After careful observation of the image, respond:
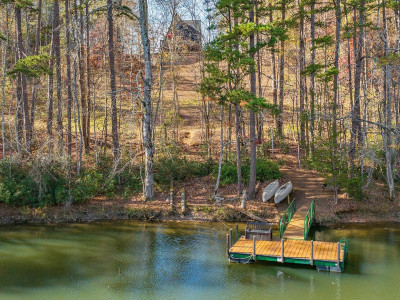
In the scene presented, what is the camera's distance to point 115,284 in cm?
1348

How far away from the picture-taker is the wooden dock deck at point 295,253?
14.2 metres

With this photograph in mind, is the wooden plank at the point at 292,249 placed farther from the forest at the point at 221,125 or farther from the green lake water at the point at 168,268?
the forest at the point at 221,125

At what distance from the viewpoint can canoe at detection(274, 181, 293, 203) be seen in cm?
2102

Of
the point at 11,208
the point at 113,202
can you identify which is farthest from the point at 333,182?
the point at 11,208

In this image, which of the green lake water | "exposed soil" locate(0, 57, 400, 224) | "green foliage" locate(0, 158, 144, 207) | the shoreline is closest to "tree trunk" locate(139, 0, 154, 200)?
"exposed soil" locate(0, 57, 400, 224)

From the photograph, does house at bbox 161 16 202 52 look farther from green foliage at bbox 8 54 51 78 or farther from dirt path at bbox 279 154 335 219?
dirt path at bbox 279 154 335 219

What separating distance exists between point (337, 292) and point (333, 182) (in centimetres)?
874

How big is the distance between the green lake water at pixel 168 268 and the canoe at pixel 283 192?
2.91m

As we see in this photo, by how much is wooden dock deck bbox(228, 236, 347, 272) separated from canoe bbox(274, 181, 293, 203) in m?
5.01

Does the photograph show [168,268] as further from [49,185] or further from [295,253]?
[49,185]

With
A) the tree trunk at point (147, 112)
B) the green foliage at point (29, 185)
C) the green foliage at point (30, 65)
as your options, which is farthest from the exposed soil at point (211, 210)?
the green foliage at point (30, 65)

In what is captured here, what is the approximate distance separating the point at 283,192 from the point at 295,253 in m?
6.83

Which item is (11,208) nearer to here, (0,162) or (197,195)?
(0,162)

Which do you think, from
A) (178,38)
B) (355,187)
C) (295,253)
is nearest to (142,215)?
(295,253)
